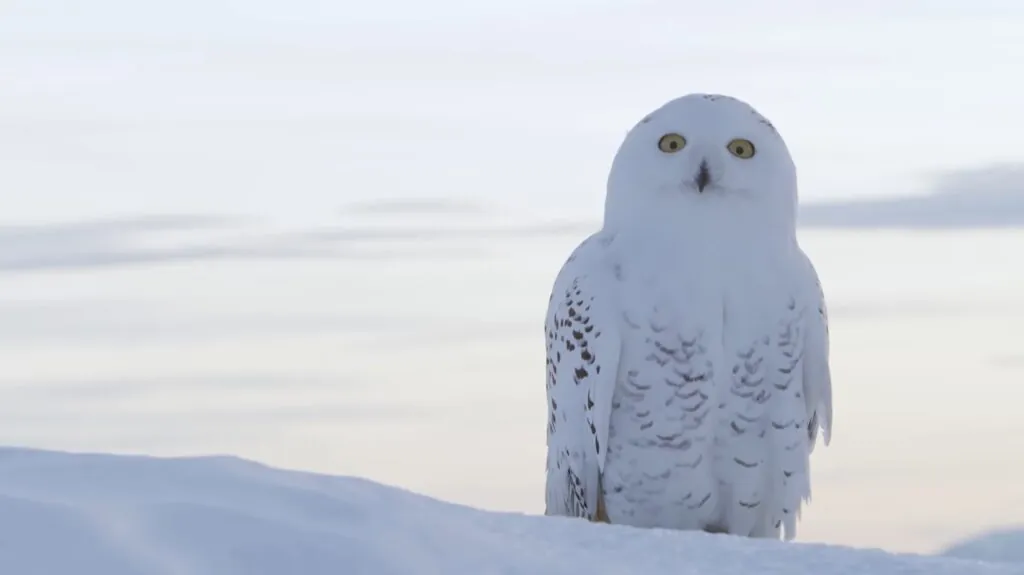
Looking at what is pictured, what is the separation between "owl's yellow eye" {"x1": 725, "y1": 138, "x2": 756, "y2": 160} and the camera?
5629 mm

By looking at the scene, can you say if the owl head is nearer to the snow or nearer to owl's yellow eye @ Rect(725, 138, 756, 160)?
owl's yellow eye @ Rect(725, 138, 756, 160)

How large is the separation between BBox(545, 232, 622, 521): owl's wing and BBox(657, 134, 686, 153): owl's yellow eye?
0.49 metres

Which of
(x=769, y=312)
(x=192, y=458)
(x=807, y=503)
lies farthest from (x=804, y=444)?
(x=192, y=458)

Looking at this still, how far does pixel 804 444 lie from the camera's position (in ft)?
19.3

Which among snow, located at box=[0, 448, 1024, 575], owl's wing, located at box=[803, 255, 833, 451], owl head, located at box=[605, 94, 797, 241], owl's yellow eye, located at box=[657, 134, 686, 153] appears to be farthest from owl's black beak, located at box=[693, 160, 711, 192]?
snow, located at box=[0, 448, 1024, 575]

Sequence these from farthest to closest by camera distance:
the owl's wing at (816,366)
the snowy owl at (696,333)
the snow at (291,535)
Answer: the owl's wing at (816,366)
the snowy owl at (696,333)
the snow at (291,535)

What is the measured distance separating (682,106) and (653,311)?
2.86ft

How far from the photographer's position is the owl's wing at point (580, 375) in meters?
5.66

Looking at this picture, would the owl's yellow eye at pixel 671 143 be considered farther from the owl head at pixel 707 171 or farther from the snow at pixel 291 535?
the snow at pixel 291 535

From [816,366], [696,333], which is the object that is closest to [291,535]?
[696,333]

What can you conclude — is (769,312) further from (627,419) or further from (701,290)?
(627,419)

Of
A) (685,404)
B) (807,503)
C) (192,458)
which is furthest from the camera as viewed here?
(807,503)

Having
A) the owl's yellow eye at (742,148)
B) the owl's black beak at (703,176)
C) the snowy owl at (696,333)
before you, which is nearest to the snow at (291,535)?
the snowy owl at (696,333)

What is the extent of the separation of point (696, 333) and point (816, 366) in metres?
0.65
